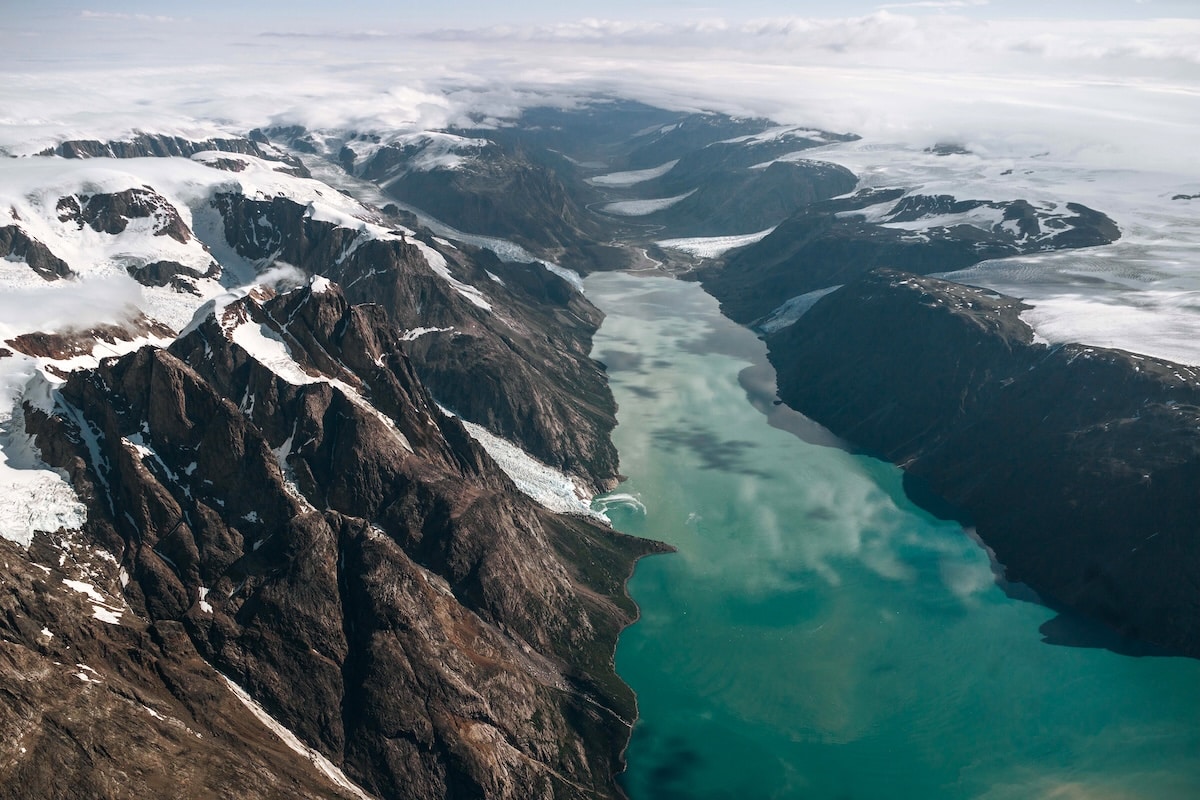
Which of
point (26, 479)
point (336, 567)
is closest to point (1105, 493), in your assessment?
point (336, 567)

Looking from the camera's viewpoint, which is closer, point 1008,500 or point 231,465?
point 231,465

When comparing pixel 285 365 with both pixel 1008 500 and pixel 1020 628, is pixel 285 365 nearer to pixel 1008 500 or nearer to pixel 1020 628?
pixel 1020 628

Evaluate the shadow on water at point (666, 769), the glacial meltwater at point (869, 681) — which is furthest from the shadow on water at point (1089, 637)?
the shadow on water at point (666, 769)

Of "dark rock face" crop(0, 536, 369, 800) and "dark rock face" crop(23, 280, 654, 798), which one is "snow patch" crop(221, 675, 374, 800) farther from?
"dark rock face" crop(0, 536, 369, 800)

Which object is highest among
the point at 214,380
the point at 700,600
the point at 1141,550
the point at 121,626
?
the point at 214,380

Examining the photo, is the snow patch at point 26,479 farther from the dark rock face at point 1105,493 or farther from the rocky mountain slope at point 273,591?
the dark rock face at point 1105,493

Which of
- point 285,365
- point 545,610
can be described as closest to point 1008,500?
point 545,610

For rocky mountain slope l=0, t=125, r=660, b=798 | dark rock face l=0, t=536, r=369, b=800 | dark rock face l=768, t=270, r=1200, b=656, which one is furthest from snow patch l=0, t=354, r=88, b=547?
dark rock face l=768, t=270, r=1200, b=656
